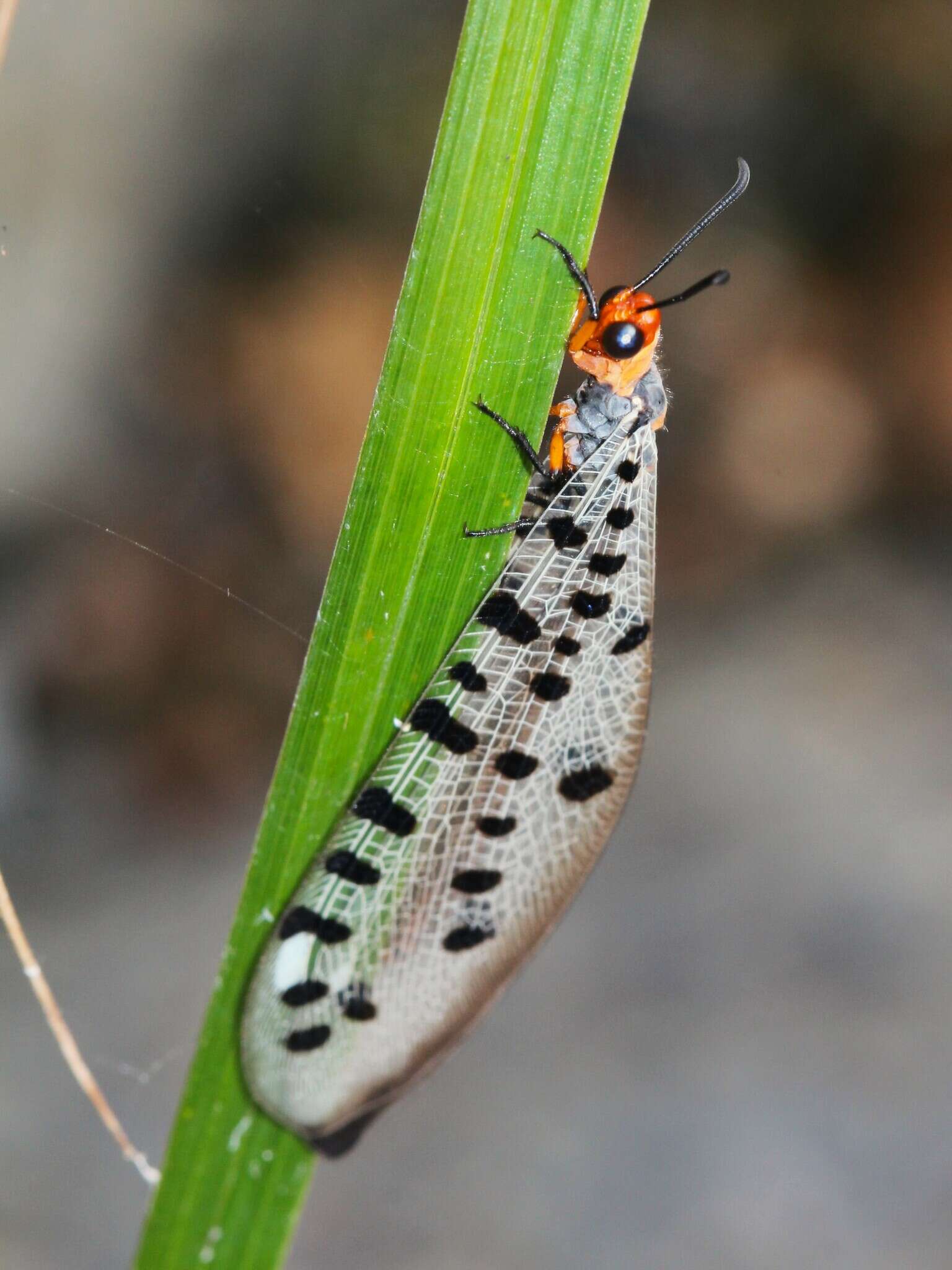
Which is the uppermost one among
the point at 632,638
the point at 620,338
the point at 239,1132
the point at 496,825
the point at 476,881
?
the point at 620,338

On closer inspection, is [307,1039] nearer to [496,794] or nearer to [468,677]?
[496,794]

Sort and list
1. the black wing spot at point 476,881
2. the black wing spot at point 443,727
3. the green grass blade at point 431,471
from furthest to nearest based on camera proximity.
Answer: the black wing spot at point 476,881 → the black wing spot at point 443,727 → the green grass blade at point 431,471

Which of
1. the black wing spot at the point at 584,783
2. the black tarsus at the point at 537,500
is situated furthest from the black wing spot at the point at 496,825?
the black tarsus at the point at 537,500

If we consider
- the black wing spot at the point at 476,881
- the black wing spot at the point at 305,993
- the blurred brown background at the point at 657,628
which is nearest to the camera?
the black wing spot at the point at 305,993

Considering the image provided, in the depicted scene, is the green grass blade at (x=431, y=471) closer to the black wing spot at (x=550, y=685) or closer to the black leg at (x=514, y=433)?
the black leg at (x=514, y=433)

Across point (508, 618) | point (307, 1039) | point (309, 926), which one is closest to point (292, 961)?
point (309, 926)

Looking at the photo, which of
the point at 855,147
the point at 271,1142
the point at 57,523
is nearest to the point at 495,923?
the point at 271,1142
